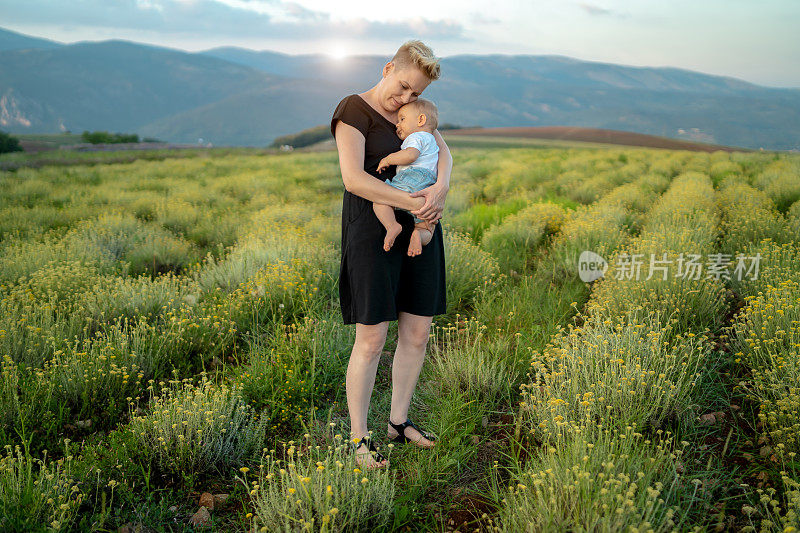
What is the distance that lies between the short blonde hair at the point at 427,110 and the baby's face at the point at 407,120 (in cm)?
2

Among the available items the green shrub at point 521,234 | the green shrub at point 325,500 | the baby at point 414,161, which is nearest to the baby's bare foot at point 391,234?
the baby at point 414,161

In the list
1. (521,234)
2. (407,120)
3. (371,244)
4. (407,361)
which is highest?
(407,120)

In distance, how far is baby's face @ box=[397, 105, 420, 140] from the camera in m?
2.64

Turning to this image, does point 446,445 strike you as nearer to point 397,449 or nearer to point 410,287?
point 397,449

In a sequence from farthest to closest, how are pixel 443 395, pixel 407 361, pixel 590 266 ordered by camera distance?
pixel 590 266
pixel 443 395
pixel 407 361

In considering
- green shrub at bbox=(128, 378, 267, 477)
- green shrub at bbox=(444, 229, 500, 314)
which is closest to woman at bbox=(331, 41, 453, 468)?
green shrub at bbox=(128, 378, 267, 477)

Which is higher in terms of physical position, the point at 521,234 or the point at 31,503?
the point at 521,234

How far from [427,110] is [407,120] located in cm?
12

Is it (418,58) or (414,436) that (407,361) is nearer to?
(414,436)

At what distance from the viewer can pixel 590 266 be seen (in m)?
6.31

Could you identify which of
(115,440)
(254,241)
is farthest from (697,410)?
(254,241)

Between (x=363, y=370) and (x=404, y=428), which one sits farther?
(x=404, y=428)

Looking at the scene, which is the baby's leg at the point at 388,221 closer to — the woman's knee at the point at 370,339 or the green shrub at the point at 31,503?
the woman's knee at the point at 370,339

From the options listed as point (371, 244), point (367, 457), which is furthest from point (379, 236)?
point (367, 457)
